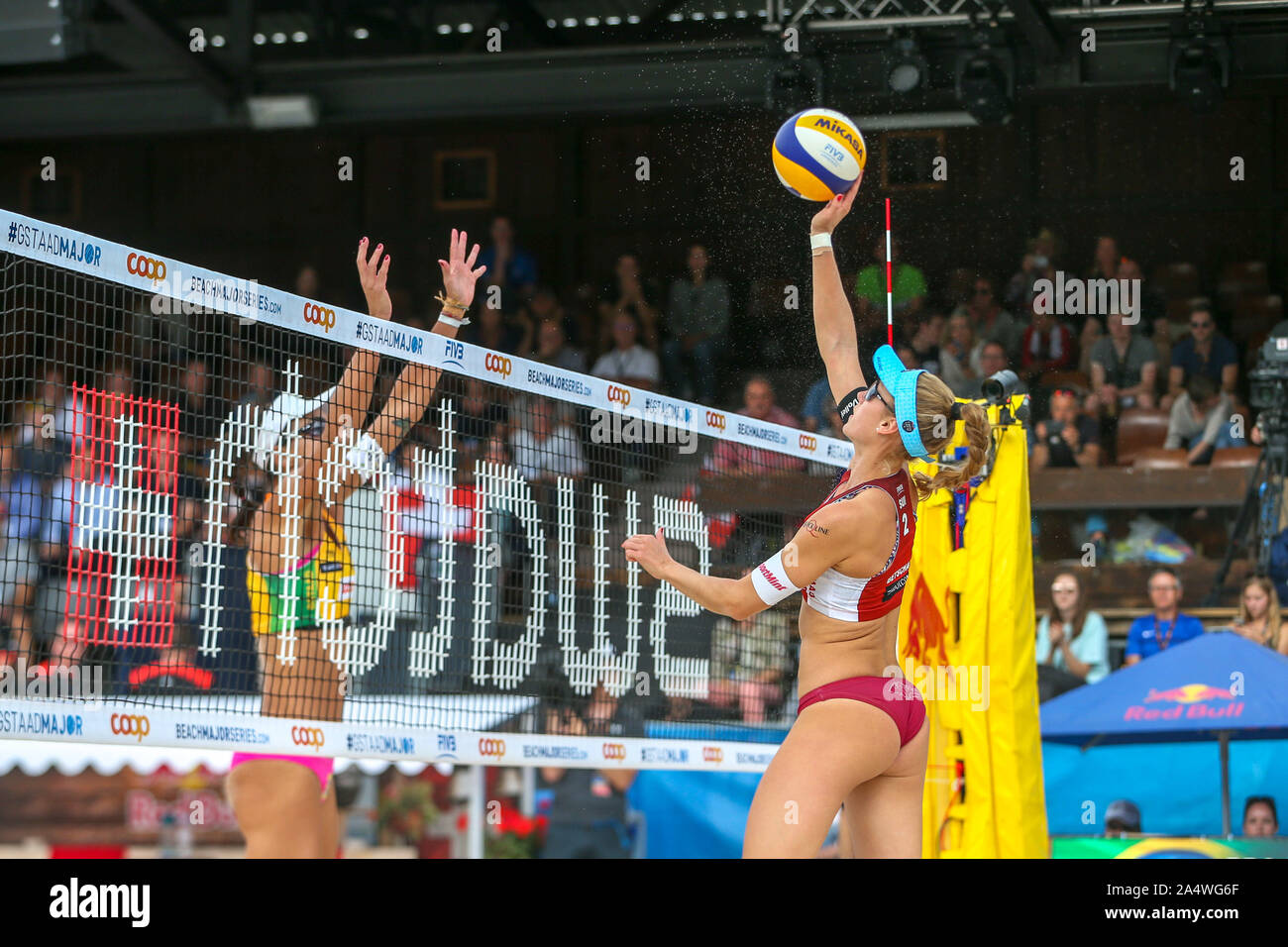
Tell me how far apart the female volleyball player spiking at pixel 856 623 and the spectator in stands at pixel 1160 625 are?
4689 mm

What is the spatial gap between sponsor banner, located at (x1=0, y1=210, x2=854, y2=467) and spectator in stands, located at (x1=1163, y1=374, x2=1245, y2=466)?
205 inches

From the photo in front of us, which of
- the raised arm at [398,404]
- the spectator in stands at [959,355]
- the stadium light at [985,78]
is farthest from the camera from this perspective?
the spectator in stands at [959,355]

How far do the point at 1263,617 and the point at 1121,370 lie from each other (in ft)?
10.2

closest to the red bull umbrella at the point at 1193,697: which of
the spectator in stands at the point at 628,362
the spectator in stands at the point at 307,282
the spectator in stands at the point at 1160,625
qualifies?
the spectator in stands at the point at 1160,625

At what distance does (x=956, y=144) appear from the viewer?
13.0 meters

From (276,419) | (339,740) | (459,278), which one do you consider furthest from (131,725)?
(459,278)

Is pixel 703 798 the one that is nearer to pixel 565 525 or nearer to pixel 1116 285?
pixel 565 525

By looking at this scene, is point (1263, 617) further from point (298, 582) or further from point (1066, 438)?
point (298, 582)

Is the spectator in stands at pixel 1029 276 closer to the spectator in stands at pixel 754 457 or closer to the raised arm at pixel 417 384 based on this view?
the spectator in stands at pixel 754 457

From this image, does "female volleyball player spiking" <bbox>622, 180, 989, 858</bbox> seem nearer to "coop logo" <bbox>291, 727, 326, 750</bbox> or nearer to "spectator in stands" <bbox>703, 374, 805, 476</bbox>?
"coop logo" <bbox>291, 727, 326, 750</bbox>

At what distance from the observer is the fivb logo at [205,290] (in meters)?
4.24

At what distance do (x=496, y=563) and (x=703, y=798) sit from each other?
3492 millimetres

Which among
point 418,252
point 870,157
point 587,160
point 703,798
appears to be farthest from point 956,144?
point 703,798
